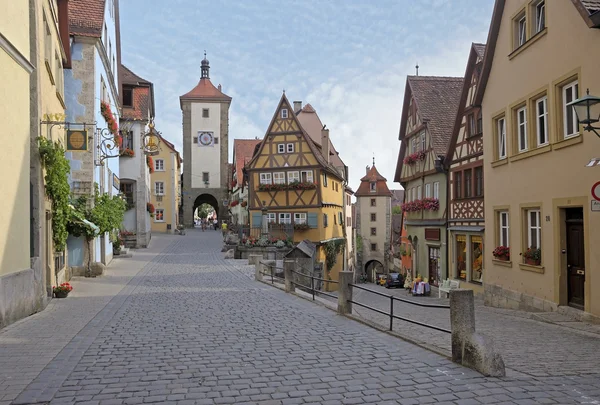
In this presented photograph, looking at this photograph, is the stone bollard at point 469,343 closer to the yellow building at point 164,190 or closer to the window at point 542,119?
the window at point 542,119

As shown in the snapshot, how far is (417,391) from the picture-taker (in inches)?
227

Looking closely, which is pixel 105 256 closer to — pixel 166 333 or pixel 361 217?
pixel 166 333

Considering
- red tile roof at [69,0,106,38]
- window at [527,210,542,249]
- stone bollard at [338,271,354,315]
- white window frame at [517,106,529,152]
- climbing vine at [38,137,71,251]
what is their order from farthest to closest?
1. red tile roof at [69,0,106,38]
2. white window frame at [517,106,529,152]
3. window at [527,210,542,249]
4. climbing vine at [38,137,71,251]
5. stone bollard at [338,271,354,315]

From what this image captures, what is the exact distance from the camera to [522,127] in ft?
51.7

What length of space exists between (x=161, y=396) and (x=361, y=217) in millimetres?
58106

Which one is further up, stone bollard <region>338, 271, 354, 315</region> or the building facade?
the building facade

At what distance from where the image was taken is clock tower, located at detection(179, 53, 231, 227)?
204 ft

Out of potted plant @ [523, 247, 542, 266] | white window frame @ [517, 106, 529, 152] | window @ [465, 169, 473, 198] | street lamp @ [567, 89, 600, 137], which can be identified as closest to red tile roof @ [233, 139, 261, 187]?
window @ [465, 169, 473, 198]

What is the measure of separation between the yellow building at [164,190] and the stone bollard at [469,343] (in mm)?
47661

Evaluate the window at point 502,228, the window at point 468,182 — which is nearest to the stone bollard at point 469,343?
the window at point 502,228

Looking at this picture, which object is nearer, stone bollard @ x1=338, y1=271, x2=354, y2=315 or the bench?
stone bollard @ x1=338, y1=271, x2=354, y2=315

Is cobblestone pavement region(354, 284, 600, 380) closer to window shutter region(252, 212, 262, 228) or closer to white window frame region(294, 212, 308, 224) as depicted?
white window frame region(294, 212, 308, 224)

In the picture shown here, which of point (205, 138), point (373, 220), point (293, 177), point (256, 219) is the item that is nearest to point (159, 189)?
point (205, 138)

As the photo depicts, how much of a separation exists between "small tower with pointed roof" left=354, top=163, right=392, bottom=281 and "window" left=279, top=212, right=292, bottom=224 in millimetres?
27199
